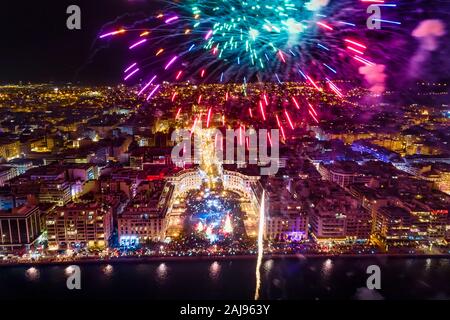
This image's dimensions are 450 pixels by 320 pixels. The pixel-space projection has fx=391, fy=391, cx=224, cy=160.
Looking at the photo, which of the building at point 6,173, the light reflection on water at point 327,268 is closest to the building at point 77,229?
the light reflection on water at point 327,268

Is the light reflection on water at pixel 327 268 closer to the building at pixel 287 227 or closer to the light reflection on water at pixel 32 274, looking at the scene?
the building at pixel 287 227

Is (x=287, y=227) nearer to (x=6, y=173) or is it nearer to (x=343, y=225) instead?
(x=343, y=225)

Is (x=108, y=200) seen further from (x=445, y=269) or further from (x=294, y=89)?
(x=294, y=89)

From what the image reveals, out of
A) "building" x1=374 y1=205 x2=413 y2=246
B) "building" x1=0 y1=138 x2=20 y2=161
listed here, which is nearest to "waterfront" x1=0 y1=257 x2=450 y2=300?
"building" x1=374 y1=205 x2=413 y2=246

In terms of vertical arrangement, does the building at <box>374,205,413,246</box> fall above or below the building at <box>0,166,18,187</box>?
below

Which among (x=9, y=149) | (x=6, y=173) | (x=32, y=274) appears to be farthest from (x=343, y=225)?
(x=9, y=149)

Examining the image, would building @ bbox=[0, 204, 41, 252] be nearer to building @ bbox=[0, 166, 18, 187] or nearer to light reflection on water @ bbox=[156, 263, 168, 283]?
light reflection on water @ bbox=[156, 263, 168, 283]
